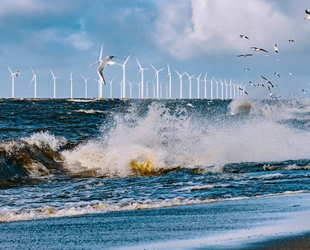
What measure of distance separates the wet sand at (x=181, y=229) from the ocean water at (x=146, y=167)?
35.8 inches

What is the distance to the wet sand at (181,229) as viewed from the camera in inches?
263

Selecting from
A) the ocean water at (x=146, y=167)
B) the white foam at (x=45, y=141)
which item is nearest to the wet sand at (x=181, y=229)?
the ocean water at (x=146, y=167)

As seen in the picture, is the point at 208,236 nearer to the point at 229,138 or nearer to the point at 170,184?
the point at 170,184

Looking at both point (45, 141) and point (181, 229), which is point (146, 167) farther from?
point (181, 229)

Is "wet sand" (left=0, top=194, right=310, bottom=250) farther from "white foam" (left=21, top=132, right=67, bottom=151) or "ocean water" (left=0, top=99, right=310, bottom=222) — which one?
"white foam" (left=21, top=132, right=67, bottom=151)

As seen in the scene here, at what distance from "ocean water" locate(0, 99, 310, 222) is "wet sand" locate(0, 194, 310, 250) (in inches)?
35.8

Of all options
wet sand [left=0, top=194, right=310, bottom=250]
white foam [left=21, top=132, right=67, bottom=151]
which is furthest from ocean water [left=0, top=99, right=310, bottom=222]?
wet sand [left=0, top=194, right=310, bottom=250]

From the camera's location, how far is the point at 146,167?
59.2ft

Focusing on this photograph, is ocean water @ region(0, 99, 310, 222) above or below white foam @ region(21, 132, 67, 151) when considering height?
below

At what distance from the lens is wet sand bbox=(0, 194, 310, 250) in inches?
263

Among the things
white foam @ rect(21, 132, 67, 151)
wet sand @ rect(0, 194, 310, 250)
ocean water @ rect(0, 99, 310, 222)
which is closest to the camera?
wet sand @ rect(0, 194, 310, 250)

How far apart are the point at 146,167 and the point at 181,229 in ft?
33.5

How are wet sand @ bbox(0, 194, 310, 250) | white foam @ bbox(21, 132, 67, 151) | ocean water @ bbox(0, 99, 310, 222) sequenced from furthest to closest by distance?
white foam @ bbox(21, 132, 67, 151)
ocean water @ bbox(0, 99, 310, 222)
wet sand @ bbox(0, 194, 310, 250)

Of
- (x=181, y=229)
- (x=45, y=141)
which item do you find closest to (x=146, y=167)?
(x=45, y=141)
